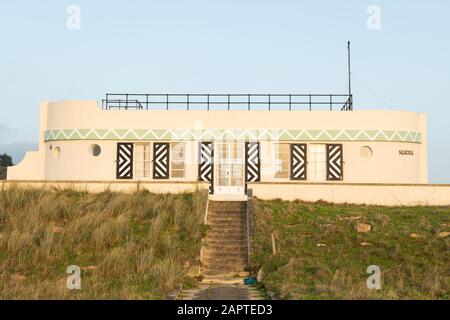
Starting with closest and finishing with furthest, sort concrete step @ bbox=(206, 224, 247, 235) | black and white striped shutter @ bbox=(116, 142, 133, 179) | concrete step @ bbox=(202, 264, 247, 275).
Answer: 1. concrete step @ bbox=(202, 264, 247, 275)
2. concrete step @ bbox=(206, 224, 247, 235)
3. black and white striped shutter @ bbox=(116, 142, 133, 179)

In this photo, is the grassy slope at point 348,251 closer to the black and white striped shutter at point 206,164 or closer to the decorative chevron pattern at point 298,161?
the decorative chevron pattern at point 298,161

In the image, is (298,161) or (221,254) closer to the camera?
(221,254)

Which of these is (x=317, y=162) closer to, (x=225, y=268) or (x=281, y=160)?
(x=281, y=160)

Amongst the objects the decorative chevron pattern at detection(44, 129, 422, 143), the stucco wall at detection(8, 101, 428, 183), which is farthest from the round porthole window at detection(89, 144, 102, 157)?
the decorative chevron pattern at detection(44, 129, 422, 143)

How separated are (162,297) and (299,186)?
12501 mm

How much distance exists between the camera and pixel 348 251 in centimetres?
1675

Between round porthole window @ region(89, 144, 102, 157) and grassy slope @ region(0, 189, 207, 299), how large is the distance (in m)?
4.89

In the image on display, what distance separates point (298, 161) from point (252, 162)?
2.07 m

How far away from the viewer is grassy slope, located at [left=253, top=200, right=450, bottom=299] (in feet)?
42.0

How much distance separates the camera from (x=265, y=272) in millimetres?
15242

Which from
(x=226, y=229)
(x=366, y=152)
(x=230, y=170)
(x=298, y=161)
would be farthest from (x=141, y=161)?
(x=366, y=152)

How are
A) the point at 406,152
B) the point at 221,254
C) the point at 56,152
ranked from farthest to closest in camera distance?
the point at 56,152, the point at 406,152, the point at 221,254

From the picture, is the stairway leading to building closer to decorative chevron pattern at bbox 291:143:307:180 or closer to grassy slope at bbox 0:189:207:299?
grassy slope at bbox 0:189:207:299
